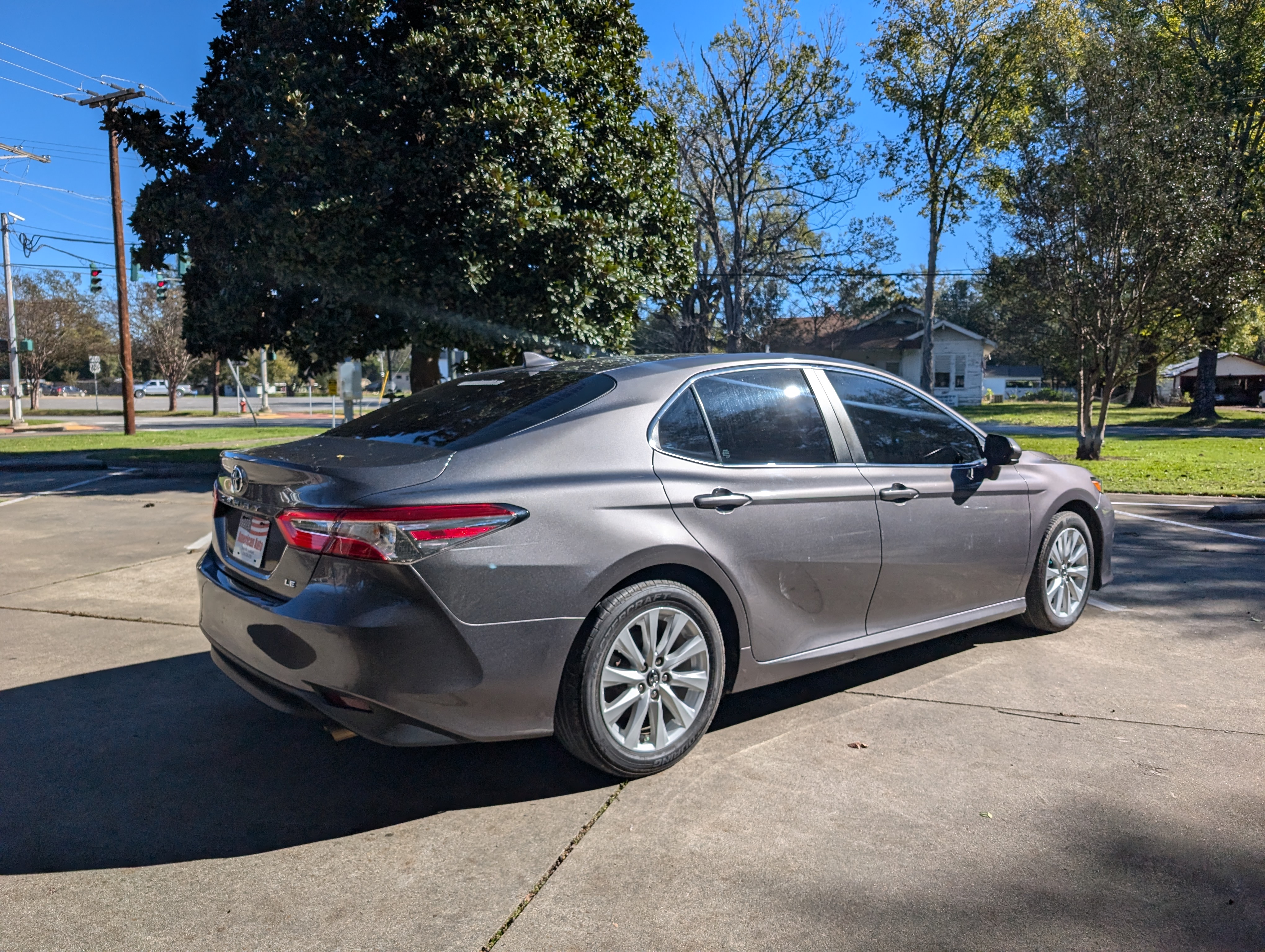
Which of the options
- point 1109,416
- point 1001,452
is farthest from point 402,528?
A: point 1109,416

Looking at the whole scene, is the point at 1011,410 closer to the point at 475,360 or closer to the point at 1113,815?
the point at 475,360

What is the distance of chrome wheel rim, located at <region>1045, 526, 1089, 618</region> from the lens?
16.9ft

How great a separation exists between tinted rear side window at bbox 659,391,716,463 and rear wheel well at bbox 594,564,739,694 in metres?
0.47

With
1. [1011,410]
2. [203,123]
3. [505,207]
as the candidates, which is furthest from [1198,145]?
[1011,410]

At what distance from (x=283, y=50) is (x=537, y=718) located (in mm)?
12322

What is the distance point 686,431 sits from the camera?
3662mm

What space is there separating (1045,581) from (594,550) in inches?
123

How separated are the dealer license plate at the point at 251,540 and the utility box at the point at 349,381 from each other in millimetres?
16977

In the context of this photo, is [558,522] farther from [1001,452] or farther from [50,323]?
[50,323]

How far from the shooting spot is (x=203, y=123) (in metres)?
13.8

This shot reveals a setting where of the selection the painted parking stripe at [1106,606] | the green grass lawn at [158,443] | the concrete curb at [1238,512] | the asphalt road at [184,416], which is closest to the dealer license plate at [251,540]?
the painted parking stripe at [1106,606]

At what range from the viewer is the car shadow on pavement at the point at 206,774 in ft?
9.85

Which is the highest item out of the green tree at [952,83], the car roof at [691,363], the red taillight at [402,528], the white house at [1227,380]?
the green tree at [952,83]

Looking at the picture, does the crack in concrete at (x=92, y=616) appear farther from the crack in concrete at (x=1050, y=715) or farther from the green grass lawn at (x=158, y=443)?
the green grass lawn at (x=158, y=443)
